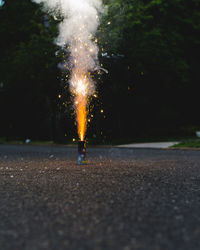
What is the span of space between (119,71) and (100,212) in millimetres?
24095

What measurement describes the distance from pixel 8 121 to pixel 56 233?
38.6 m

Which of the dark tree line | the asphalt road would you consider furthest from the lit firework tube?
the dark tree line

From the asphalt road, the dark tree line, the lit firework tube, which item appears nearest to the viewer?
the asphalt road

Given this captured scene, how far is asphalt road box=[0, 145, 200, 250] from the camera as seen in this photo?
4.38 metres

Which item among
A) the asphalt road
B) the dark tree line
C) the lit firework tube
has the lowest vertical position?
the asphalt road

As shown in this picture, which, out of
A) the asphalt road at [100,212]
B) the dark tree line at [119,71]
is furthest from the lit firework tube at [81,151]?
the dark tree line at [119,71]

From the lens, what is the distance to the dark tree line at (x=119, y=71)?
2861cm

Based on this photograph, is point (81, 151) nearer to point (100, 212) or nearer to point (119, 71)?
point (100, 212)

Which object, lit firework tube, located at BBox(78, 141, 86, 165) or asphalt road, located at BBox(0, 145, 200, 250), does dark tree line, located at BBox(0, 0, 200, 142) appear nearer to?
lit firework tube, located at BBox(78, 141, 86, 165)

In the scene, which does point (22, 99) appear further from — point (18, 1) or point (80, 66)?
point (80, 66)

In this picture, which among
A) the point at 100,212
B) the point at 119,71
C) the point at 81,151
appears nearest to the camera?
the point at 100,212

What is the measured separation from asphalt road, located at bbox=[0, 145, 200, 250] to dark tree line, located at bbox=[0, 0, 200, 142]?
1733 centimetres

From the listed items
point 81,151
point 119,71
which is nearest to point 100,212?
point 81,151

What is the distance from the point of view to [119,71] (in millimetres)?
29422
